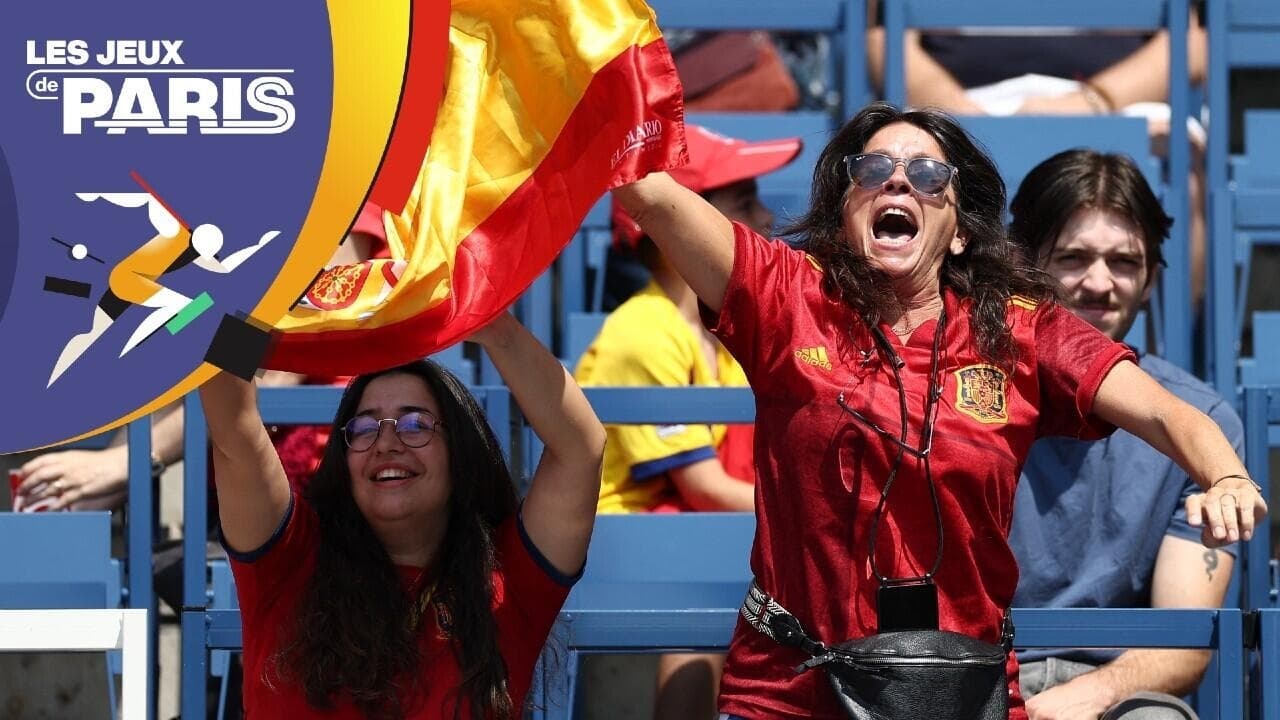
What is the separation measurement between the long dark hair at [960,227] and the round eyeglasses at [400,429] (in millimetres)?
606

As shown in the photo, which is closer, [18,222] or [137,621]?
[18,222]

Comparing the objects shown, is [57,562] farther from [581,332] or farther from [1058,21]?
[1058,21]

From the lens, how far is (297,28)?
2439 millimetres

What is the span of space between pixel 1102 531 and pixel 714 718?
2.45 ft

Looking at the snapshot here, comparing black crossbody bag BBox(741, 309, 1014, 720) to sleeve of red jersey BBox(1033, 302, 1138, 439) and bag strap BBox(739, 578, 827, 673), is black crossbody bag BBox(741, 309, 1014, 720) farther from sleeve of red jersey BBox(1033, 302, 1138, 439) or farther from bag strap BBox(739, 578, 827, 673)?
sleeve of red jersey BBox(1033, 302, 1138, 439)

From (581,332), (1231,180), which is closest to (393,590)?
(581,332)

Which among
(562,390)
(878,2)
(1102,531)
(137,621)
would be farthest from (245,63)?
(878,2)

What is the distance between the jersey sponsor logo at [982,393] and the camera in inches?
95.0

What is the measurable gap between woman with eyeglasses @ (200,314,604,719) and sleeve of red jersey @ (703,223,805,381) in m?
0.26

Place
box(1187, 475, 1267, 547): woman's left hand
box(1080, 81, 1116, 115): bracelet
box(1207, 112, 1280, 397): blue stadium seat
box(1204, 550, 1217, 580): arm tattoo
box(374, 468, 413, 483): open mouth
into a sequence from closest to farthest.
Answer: box(1187, 475, 1267, 547): woman's left hand < box(374, 468, 413, 483): open mouth < box(1204, 550, 1217, 580): arm tattoo < box(1207, 112, 1280, 397): blue stadium seat < box(1080, 81, 1116, 115): bracelet

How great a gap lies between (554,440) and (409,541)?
321 millimetres

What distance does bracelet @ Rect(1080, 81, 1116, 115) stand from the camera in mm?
4992

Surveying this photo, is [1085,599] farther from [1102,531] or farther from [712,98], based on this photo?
[712,98]

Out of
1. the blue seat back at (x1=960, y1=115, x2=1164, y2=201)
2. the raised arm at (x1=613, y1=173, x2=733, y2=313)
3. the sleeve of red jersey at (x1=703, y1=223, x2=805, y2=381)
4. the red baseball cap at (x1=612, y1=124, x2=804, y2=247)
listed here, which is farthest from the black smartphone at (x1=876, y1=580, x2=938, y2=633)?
the blue seat back at (x1=960, y1=115, x2=1164, y2=201)
